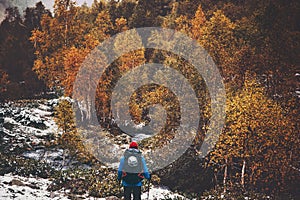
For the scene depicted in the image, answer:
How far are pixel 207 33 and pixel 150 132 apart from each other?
10995 mm

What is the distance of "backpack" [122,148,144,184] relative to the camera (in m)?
A: 10.2

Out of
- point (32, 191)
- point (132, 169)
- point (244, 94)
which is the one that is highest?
point (244, 94)

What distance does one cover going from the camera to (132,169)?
1024 cm

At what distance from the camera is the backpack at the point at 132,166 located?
10.2 meters

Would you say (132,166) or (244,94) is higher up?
(244,94)

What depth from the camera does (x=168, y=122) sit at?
821 inches

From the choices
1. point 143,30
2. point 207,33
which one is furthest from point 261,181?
point 143,30

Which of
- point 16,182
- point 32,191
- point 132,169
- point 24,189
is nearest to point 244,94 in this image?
point 132,169

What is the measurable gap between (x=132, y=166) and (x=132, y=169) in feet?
0.45

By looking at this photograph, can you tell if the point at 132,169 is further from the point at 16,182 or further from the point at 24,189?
the point at 16,182

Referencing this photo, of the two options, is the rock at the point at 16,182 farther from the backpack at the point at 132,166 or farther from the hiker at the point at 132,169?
the backpack at the point at 132,166

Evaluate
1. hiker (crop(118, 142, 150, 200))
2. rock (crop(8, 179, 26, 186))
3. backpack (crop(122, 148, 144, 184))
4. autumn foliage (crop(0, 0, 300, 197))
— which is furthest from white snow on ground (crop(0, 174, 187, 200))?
backpack (crop(122, 148, 144, 184))

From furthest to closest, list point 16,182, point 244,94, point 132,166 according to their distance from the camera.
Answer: point 244,94 → point 16,182 → point 132,166

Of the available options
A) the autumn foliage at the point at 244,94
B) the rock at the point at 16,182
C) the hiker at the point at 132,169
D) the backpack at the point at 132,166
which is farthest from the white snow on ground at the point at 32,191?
the backpack at the point at 132,166
